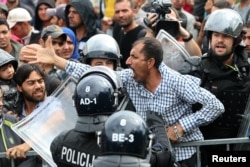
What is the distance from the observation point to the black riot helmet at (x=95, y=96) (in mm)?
6473

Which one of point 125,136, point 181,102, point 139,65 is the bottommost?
point 181,102

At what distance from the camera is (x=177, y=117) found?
842 cm

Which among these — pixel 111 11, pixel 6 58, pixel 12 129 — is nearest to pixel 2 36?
pixel 6 58

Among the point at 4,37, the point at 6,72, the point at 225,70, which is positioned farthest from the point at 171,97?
the point at 4,37

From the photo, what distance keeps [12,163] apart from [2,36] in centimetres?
346

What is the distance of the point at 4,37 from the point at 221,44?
138 inches

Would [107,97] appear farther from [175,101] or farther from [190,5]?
[190,5]

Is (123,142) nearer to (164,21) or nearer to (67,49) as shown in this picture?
(164,21)

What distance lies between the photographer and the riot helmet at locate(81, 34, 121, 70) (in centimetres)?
902

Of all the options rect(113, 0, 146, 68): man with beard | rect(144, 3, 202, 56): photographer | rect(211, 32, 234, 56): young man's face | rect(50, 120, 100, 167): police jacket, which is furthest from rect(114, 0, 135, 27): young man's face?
rect(50, 120, 100, 167): police jacket

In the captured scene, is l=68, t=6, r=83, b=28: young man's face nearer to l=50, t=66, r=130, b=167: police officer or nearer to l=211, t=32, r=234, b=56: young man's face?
l=211, t=32, r=234, b=56: young man's face

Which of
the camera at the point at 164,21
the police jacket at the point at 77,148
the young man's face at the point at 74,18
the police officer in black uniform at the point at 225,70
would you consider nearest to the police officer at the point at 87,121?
the police jacket at the point at 77,148

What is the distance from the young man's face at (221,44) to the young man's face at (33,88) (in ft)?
5.72

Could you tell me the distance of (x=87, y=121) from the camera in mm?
6434
